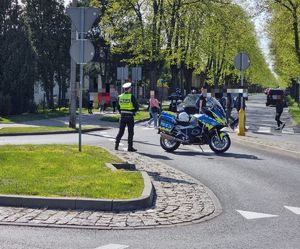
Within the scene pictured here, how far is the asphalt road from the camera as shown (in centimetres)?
593

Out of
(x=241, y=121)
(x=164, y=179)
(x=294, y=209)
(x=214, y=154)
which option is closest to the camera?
(x=294, y=209)

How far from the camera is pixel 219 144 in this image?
589 inches

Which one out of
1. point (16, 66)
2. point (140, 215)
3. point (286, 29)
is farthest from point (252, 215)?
point (286, 29)

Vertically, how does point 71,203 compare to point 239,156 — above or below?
above

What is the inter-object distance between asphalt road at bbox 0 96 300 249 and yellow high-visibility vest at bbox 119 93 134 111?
6.23 ft

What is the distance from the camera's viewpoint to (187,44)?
142 feet

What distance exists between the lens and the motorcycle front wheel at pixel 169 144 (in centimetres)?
1518

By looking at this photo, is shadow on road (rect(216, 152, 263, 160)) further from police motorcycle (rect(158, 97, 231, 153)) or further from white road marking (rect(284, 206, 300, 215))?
white road marking (rect(284, 206, 300, 215))

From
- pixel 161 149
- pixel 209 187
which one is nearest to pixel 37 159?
pixel 209 187

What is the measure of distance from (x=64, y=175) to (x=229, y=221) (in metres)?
3.59

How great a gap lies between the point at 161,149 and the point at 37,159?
5.04 meters

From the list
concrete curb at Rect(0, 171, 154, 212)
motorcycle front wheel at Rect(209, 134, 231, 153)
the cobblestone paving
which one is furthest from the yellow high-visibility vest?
concrete curb at Rect(0, 171, 154, 212)

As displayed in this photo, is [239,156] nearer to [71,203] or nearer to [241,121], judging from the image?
[241,121]

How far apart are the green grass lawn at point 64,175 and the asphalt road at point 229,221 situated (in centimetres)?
147
